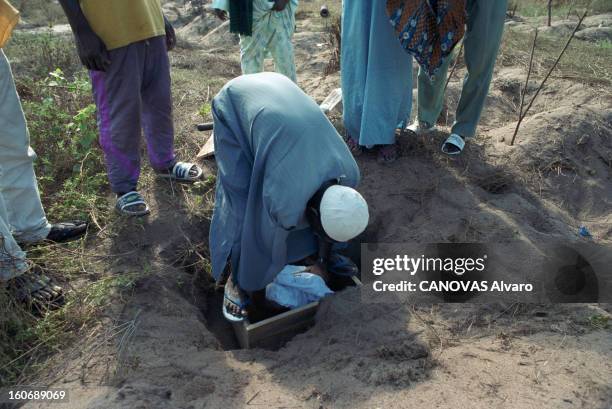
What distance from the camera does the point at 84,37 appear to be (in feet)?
7.48

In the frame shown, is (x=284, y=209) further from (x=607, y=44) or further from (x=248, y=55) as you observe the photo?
(x=607, y=44)

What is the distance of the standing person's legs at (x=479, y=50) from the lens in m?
2.82

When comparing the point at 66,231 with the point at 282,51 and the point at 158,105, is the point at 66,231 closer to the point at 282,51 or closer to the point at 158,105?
the point at 158,105

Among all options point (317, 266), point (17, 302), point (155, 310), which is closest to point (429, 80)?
point (317, 266)

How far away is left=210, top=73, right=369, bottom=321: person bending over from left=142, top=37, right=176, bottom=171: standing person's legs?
0.72 meters

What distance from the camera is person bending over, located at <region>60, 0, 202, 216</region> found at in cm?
231

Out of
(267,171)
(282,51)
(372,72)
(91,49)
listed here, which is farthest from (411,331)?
(282,51)

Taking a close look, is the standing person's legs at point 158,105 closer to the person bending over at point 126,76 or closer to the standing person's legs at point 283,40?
the person bending over at point 126,76

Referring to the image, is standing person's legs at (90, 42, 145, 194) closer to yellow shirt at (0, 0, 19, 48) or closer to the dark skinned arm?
the dark skinned arm

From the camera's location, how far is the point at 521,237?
258 cm

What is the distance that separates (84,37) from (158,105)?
61 centimetres

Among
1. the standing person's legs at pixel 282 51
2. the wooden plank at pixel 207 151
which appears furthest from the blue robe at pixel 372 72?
the wooden plank at pixel 207 151

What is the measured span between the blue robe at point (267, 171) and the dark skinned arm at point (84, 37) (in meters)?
0.65

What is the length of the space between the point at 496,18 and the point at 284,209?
6.33 ft
